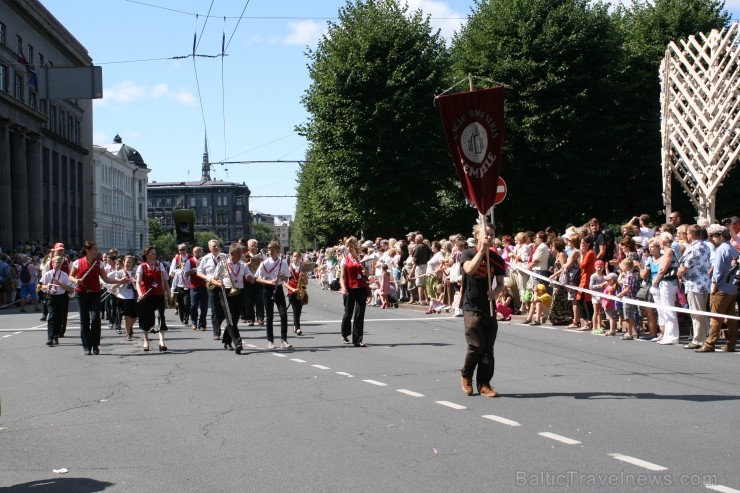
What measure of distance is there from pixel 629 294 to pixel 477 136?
693cm

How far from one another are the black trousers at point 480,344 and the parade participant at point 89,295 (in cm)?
788

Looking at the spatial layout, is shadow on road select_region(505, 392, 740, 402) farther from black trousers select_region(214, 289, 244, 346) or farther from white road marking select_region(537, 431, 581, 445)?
black trousers select_region(214, 289, 244, 346)

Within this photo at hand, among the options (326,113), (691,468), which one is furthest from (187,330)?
(326,113)

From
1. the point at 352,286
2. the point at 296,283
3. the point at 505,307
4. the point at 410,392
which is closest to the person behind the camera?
the point at 410,392

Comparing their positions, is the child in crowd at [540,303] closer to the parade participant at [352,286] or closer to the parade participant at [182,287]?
the parade participant at [352,286]

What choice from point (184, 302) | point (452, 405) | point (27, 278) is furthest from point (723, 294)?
point (27, 278)

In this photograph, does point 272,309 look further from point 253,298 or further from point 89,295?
point 253,298

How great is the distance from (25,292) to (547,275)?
1947cm

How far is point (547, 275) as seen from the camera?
19781 millimetres

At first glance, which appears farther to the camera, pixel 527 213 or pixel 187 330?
pixel 527 213

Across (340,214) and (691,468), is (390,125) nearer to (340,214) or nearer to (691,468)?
(340,214)

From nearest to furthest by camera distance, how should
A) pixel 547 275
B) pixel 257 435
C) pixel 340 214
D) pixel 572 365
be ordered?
pixel 257 435
pixel 572 365
pixel 547 275
pixel 340 214

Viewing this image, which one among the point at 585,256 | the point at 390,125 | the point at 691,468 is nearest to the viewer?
the point at 691,468

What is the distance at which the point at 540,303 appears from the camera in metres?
19.3
